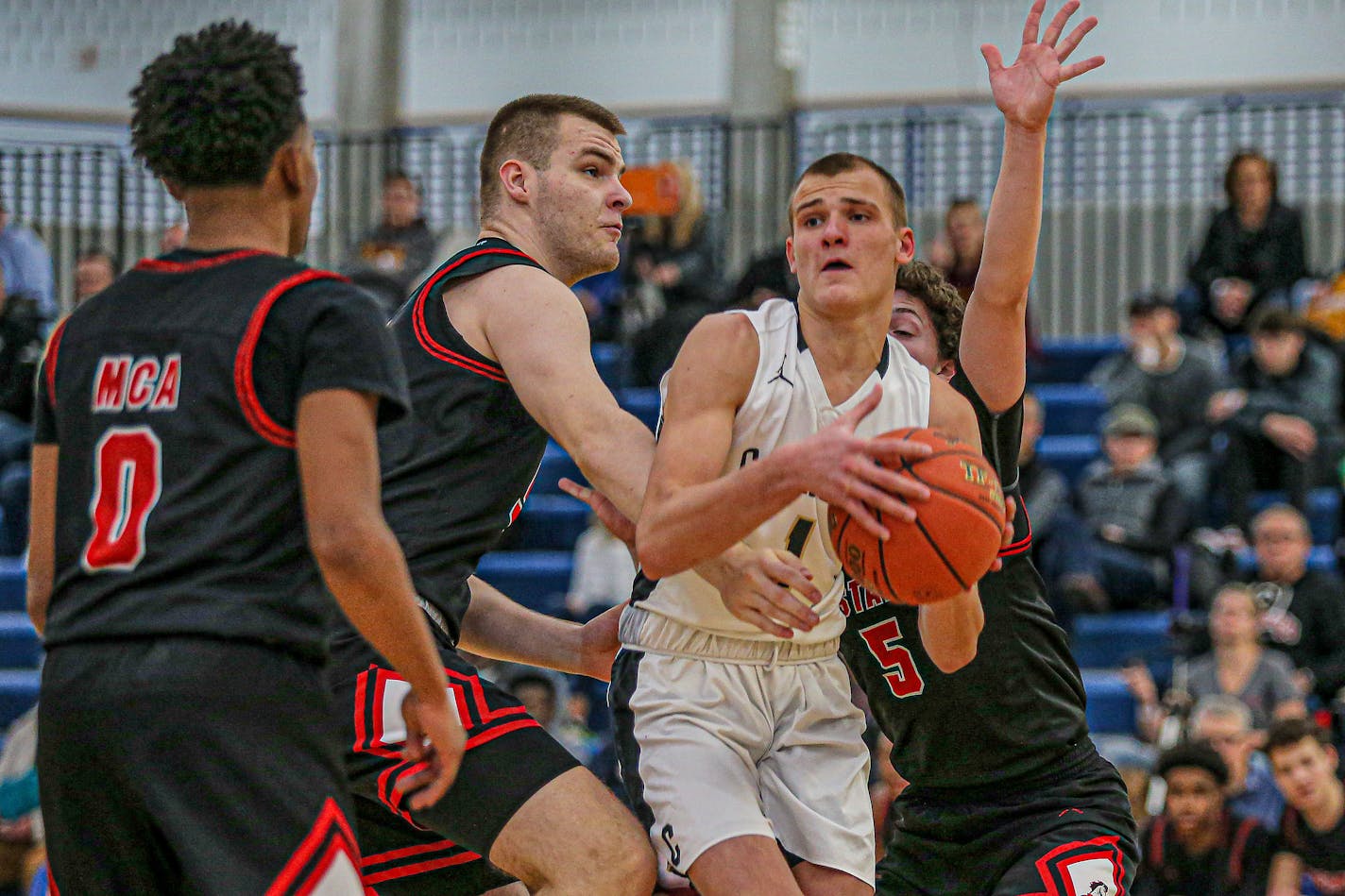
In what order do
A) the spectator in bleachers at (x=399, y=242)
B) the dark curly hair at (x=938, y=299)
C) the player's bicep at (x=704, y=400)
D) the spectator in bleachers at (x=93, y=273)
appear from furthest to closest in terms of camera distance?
the spectator in bleachers at (x=399, y=242) < the spectator in bleachers at (x=93, y=273) < the dark curly hair at (x=938, y=299) < the player's bicep at (x=704, y=400)

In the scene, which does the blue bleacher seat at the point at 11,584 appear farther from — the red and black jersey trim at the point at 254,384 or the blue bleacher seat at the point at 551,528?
the red and black jersey trim at the point at 254,384

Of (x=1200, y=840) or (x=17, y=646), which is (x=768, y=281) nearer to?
(x=1200, y=840)

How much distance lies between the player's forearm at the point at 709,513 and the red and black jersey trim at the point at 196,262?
100 centimetres

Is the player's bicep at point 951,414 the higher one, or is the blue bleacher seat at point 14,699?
the player's bicep at point 951,414

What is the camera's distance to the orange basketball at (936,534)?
3559mm

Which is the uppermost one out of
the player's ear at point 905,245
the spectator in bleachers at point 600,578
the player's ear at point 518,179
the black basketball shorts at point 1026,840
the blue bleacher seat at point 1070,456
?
the player's ear at point 518,179

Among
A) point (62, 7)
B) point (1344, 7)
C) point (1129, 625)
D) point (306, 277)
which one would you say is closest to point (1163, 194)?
point (1344, 7)

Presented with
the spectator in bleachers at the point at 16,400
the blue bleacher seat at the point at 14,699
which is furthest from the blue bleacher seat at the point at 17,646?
→ the blue bleacher seat at the point at 14,699

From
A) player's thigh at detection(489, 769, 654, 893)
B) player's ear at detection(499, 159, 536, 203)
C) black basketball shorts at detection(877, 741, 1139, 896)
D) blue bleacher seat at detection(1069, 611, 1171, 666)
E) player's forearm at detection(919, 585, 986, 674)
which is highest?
player's ear at detection(499, 159, 536, 203)

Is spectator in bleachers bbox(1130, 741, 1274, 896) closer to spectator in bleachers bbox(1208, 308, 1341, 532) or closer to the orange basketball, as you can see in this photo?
spectator in bleachers bbox(1208, 308, 1341, 532)

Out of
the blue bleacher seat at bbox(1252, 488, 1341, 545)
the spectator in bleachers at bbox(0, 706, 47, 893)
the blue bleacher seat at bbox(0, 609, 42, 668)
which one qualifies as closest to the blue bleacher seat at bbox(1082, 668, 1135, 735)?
the blue bleacher seat at bbox(1252, 488, 1341, 545)

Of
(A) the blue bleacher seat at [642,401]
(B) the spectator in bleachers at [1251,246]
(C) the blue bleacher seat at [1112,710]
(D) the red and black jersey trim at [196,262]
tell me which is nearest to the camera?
(D) the red and black jersey trim at [196,262]

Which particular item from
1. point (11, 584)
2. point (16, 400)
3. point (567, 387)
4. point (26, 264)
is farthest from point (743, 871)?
point (26, 264)

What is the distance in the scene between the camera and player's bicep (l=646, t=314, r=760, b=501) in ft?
12.6
